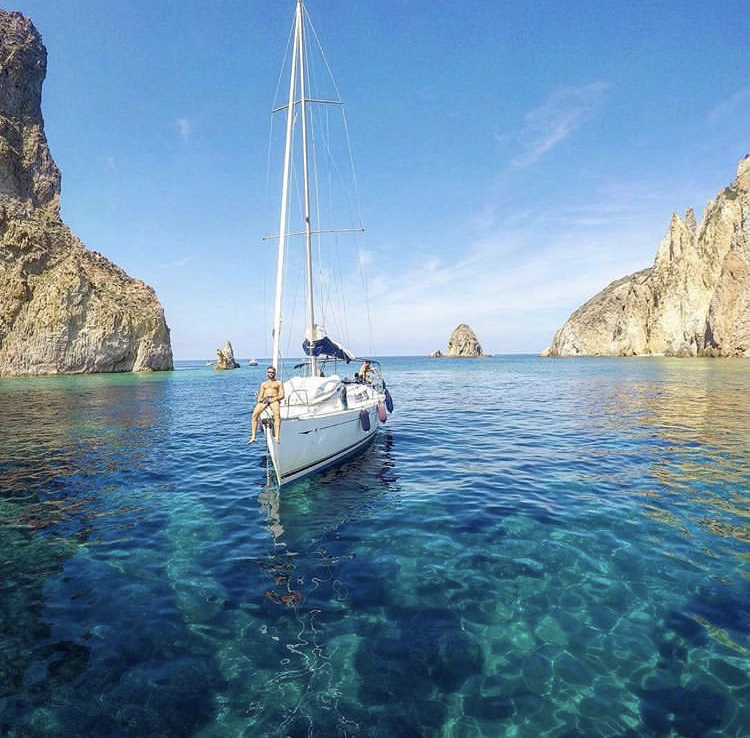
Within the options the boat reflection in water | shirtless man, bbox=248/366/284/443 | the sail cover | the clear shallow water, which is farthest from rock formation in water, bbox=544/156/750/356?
the boat reflection in water

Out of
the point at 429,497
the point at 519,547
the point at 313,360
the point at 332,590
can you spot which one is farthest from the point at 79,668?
the point at 313,360

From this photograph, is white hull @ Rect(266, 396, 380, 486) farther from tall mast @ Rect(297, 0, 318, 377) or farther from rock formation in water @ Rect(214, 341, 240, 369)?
rock formation in water @ Rect(214, 341, 240, 369)

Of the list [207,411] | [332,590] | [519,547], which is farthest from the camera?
[207,411]

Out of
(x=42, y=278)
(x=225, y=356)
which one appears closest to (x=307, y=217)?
(x=42, y=278)

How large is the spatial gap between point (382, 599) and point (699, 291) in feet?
400

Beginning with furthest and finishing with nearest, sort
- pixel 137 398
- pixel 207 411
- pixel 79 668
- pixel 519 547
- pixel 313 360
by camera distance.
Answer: pixel 137 398 < pixel 207 411 < pixel 313 360 < pixel 519 547 < pixel 79 668

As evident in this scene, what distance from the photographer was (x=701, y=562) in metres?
6.93

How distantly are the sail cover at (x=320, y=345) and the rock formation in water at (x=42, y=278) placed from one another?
2688 inches

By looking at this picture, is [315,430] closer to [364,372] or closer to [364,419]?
[364,419]

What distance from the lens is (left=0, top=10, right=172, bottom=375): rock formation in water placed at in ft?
209

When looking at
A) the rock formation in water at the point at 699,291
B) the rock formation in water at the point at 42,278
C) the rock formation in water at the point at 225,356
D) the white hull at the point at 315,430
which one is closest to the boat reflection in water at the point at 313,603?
the white hull at the point at 315,430

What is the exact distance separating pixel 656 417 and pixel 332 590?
21259mm

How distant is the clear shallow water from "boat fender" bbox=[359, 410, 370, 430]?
1686mm

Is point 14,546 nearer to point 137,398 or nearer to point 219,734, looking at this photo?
point 219,734
